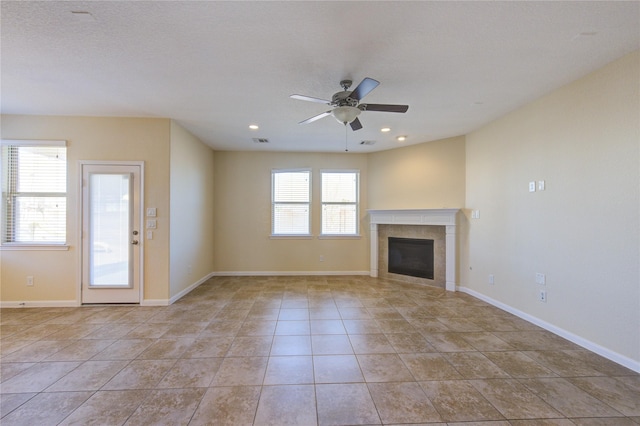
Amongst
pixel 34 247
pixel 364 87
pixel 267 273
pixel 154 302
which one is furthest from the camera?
pixel 267 273

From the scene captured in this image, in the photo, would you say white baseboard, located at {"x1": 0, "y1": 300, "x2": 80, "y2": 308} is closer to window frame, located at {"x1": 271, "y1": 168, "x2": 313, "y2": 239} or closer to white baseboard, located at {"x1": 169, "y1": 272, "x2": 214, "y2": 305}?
white baseboard, located at {"x1": 169, "y1": 272, "x2": 214, "y2": 305}

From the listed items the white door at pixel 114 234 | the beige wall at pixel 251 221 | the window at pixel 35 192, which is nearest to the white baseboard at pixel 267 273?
the beige wall at pixel 251 221

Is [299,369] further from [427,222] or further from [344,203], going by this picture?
[344,203]

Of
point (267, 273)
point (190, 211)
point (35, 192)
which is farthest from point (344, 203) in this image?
point (35, 192)

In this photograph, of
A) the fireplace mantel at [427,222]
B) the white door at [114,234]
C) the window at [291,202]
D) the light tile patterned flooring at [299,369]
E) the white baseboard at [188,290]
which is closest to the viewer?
the light tile patterned flooring at [299,369]

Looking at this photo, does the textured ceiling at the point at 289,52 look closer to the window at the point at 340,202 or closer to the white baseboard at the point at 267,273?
the window at the point at 340,202

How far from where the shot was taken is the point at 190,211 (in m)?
4.71

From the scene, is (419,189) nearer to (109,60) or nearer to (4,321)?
(109,60)

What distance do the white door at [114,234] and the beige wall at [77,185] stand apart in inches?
6.1

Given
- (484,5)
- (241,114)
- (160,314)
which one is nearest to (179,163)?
(241,114)

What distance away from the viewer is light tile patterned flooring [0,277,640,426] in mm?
1796

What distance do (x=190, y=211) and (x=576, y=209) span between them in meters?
5.40

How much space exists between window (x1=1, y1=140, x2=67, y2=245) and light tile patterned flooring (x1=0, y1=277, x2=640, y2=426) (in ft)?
3.61

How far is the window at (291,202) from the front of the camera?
19.6 feet
